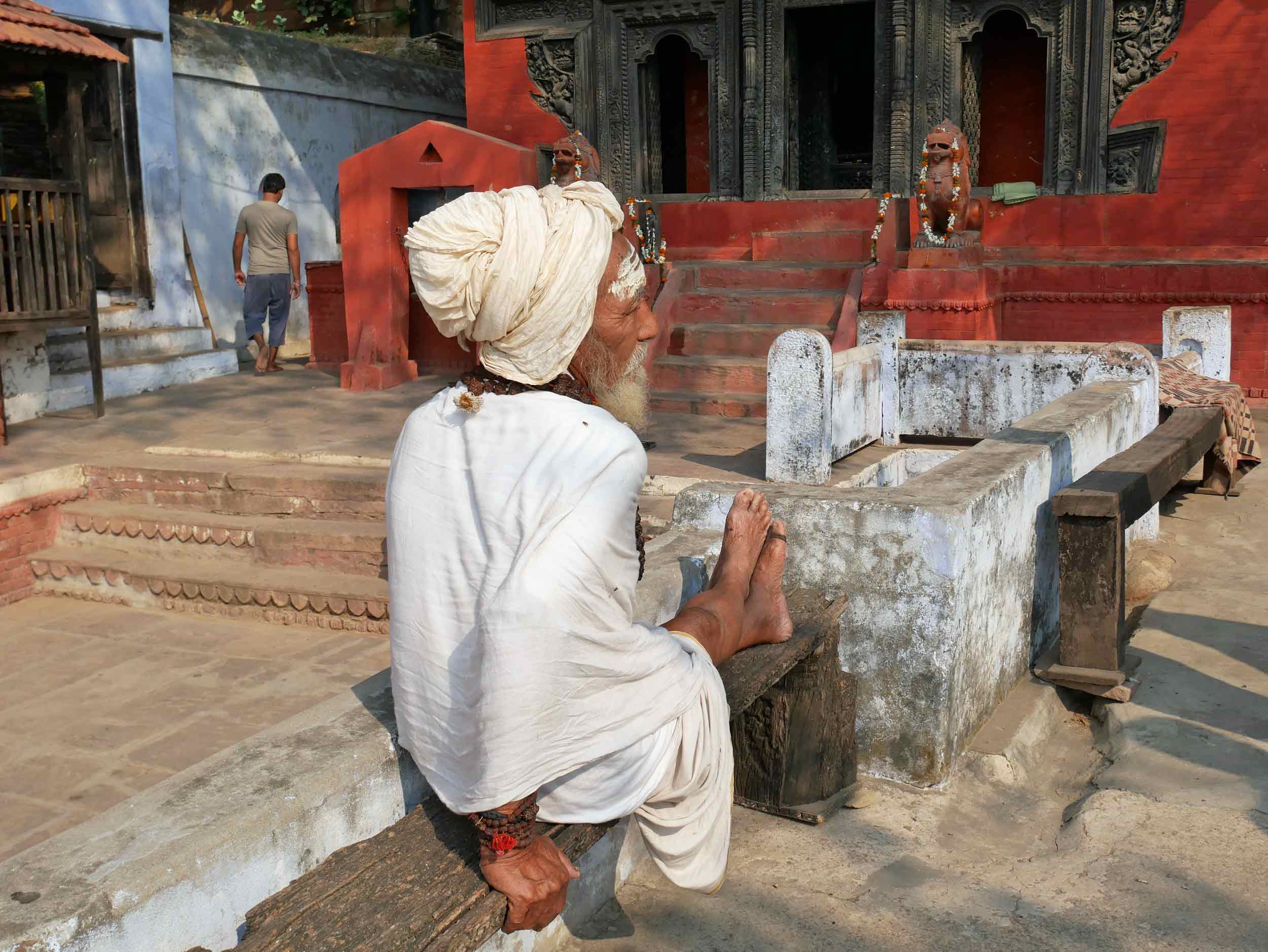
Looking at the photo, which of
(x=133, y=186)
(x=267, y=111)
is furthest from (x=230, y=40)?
(x=133, y=186)

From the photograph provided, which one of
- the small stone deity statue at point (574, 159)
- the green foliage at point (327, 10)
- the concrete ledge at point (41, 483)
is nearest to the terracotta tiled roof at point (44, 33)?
the concrete ledge at point (41, 483)

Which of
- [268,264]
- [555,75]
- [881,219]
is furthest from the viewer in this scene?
[555,75]

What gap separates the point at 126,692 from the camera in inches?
233

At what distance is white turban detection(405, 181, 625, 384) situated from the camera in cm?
230

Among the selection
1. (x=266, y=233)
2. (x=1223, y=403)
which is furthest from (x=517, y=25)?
(x=1223, y=403)

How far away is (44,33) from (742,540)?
30.9 ft

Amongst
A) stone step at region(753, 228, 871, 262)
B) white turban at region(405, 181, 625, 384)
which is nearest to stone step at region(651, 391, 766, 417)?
stone step at region(753, 228, 871, 262)

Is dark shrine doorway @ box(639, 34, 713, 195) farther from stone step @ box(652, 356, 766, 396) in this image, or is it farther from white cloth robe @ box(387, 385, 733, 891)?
white cloth robe @ box(387, 385, 733, 891)

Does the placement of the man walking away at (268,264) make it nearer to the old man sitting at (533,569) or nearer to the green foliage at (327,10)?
the green foliage at (327,10)

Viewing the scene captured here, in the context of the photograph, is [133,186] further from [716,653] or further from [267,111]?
[716,653]

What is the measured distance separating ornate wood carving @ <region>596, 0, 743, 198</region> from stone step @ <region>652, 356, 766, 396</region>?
3928 millimetres

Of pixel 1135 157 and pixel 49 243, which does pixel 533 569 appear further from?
pixel 1135 157

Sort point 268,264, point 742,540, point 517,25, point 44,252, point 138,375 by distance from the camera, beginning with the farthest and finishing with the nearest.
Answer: point 517,25, point 268,264, point 138,375, point 44,252, point 742,540

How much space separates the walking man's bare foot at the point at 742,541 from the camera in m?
3.08
